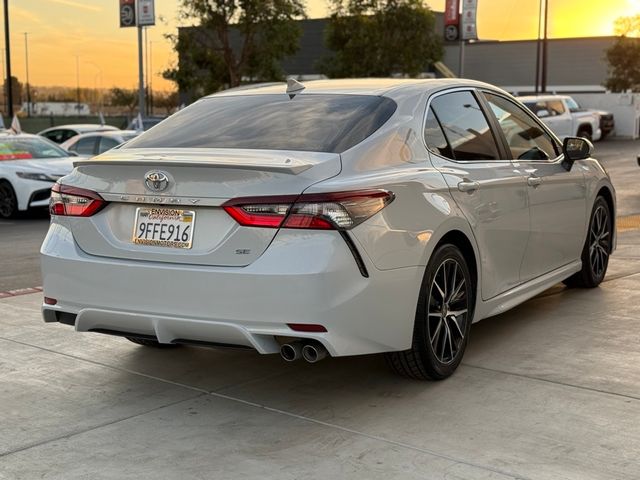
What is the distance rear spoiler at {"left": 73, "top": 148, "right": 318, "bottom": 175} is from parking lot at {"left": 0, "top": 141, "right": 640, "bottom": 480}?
1.23 meters

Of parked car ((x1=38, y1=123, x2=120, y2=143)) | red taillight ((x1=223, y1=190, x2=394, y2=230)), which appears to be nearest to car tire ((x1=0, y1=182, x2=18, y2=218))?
parked car ((x1=38, y1=123, x2=120, y2=143))

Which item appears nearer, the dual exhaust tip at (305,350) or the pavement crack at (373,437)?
the pavement crack at (373,437)

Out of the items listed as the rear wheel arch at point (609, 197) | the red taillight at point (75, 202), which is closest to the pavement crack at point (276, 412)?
the red taillight at point (75, 202)

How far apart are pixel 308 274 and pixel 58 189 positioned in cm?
158

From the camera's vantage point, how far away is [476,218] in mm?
5277

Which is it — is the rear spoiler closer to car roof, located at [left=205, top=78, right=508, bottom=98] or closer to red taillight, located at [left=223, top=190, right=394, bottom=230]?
red taillight, located at [left=223, top=190, right=394, bottom=230]

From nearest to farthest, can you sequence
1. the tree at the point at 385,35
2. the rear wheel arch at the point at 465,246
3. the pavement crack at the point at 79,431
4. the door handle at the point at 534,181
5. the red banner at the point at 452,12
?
the pavement crack at the point at 79,431 < the rear wheel arch at the point at 465,246 < the door handle at the point at 534,181 < the red banner at the point at 452,12 < the tree at the point at 385,35

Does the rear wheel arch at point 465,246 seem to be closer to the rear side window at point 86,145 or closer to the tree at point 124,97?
the rear side window at point 86,145

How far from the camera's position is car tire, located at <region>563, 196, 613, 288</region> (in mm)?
7289

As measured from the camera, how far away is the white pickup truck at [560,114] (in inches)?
1113

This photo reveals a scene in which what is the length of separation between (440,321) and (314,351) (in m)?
0.94

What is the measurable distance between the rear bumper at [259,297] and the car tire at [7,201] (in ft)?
35.1

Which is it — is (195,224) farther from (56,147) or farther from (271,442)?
(56,147)

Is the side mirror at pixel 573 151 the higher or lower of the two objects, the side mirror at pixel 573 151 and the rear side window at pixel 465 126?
the lower
